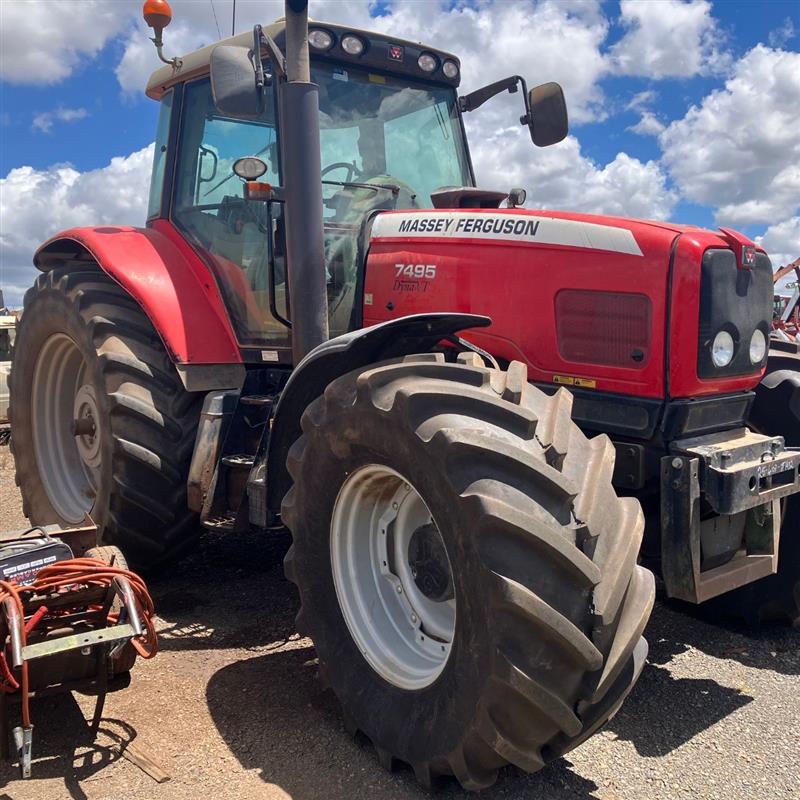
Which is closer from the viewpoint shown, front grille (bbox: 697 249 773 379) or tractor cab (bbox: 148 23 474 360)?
front grille (bbox: 697 249 773 379)

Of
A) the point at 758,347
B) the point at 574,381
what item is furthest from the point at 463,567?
the point at 758,347

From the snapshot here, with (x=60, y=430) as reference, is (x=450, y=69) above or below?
above

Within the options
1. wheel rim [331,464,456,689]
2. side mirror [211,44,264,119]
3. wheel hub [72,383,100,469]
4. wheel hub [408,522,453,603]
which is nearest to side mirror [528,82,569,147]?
side mirror [211,44,264,119]

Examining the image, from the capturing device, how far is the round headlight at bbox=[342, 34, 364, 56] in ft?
13.6

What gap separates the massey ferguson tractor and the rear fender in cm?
2

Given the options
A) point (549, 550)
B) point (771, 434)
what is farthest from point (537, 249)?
point (549, 550)

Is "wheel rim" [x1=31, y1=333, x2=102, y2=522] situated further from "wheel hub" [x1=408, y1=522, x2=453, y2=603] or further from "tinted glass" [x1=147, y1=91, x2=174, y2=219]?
"wheel hub" [x1=408, y1=522, x2=453, y2=603]

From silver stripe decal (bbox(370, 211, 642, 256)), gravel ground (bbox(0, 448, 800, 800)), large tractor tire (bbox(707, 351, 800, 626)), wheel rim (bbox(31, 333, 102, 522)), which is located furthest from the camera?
wheel rim (bbox(31, 333, 102, 522))

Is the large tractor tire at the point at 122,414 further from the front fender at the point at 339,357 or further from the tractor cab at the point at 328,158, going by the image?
the front fender at the point at 339,357

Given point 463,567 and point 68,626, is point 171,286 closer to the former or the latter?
point 68,626

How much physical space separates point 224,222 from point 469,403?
2372 millimetres

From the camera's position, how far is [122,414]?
13.3 ft

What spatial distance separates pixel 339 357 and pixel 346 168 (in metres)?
1.38

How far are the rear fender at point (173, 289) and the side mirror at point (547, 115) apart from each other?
6.11 ft
